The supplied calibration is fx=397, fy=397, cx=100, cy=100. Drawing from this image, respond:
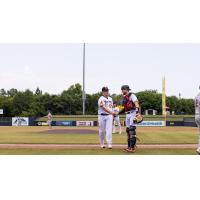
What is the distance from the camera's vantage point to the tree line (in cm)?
7850

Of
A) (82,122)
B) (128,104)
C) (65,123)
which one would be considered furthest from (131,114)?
(65,123)

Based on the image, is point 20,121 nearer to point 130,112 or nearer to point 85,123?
point 85,123

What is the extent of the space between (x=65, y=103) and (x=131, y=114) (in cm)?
6757

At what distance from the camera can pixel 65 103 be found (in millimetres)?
79812

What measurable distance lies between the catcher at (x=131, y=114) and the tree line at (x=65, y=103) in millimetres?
59926

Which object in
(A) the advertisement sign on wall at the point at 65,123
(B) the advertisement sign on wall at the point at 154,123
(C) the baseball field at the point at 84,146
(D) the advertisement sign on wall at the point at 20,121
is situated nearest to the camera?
(C) the baseball field at the point at 84,146

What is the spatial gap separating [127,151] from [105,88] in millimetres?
2383

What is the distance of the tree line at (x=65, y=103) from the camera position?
78500mm

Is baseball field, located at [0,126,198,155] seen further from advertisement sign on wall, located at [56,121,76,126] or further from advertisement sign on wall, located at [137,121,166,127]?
advertisement sign on wall, located at [56,121,76,126]

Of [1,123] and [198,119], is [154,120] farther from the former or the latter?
[198,119]

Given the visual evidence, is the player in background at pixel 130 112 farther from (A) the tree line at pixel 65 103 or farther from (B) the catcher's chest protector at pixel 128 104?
(A) the tree line at pixel 65 103

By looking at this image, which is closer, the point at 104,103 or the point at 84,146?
the point at 104,103

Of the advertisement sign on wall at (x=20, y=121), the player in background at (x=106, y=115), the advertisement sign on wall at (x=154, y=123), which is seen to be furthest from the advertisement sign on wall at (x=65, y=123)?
the player in background at (x=106, y=115)

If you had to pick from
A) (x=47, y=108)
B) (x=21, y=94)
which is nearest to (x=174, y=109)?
(x=47, y=108)
